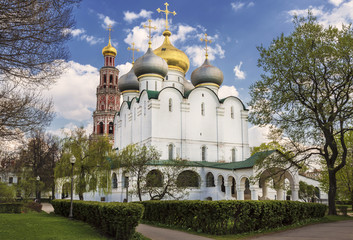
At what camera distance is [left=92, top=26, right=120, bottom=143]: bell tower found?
53.5 meters

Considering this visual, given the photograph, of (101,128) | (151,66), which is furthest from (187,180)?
(101,128)

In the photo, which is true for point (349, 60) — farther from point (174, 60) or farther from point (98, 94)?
point (98, 94)

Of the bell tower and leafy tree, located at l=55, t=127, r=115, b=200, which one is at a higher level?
the bell tower

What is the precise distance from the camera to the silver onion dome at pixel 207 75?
37.7m

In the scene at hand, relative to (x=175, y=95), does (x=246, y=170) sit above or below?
below

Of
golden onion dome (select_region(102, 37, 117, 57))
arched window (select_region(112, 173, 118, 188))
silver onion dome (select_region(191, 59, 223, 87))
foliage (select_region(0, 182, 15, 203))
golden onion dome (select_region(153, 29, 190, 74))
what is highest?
golden onion dome (select_region(102, 37, 117, 57))

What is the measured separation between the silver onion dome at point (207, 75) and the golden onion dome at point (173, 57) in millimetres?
1740

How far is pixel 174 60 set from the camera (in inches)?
1535

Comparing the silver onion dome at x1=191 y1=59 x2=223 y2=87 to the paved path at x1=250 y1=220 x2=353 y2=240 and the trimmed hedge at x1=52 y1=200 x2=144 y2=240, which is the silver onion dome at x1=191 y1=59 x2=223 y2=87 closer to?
the paved path at x1=250 y1=220 x2=353 y2=240

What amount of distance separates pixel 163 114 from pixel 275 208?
65.4ft

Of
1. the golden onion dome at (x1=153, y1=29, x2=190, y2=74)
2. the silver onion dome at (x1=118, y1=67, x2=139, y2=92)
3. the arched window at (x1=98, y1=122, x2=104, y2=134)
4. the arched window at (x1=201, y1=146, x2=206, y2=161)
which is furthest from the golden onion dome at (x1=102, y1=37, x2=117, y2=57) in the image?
the arched window at (x1=201, y1=146, x2=206, y2=161)

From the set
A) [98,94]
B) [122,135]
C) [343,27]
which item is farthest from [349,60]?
[98,94]

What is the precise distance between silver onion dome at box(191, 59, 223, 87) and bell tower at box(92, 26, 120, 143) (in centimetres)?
1920

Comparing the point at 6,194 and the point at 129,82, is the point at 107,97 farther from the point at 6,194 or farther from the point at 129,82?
the point at 6,194
